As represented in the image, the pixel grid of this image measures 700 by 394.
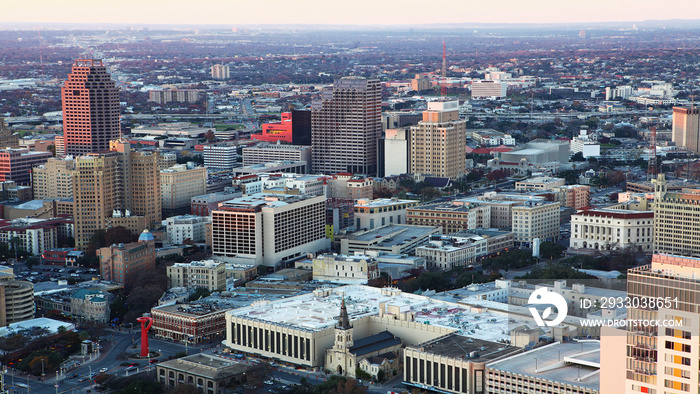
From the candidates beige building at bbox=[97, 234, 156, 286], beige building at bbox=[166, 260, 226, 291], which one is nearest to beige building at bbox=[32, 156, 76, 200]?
beige building at bbox=[97, 234, 156, 286]

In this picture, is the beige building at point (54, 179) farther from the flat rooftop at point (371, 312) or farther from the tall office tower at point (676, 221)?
the tall office tower at point (676, 221)

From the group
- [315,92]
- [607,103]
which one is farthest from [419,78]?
[607,103]

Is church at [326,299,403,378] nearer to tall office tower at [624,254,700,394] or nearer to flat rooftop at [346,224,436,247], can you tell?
tall office tower at [624,254,700,394]

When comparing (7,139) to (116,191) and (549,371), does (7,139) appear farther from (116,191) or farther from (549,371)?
(549,371)

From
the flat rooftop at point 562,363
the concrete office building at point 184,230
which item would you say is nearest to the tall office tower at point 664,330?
the flat rooftop at point 562,363

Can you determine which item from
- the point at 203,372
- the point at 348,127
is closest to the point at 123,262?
the point at 203,372
